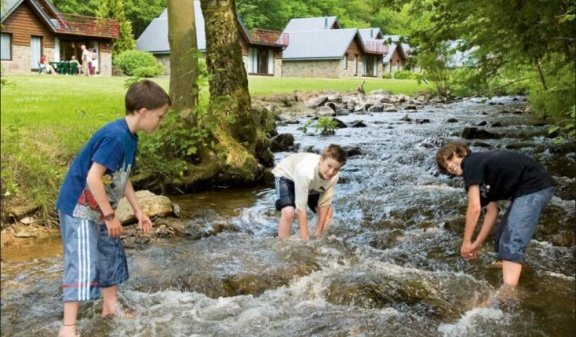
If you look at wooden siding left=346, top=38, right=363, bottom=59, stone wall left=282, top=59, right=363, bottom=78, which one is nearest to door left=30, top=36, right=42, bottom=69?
stone wall left=282, top=59, right=363, bottom=78

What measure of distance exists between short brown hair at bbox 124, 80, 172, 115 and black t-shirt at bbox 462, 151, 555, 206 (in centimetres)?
258

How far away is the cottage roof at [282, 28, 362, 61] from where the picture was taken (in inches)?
2375

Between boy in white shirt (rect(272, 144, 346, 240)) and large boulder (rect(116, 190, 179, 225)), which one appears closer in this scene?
boy in white shirt (rect(272, 144, 346, 240))

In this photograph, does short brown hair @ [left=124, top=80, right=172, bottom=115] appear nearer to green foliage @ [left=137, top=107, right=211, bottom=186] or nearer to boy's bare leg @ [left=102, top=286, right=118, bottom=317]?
boy's bare leg @ [left=102, top=286, right=118, bottom=317]

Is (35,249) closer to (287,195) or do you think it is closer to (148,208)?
(148,208)

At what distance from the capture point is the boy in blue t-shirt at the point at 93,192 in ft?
12.0

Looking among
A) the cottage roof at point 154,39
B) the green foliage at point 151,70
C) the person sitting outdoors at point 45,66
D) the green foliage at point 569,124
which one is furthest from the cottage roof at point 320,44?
the green foliage at point 569,124

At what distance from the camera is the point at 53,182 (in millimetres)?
6949

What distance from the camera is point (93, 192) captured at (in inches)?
142

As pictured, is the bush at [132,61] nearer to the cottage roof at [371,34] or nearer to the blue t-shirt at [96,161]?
the cottage roof at [371,34]

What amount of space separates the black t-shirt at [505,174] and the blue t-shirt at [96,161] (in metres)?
2.74

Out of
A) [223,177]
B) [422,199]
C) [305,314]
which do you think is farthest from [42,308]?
[422,199]

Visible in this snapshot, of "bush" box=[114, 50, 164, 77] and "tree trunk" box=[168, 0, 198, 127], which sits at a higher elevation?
"bush" box=[114, 50, 164, 77]

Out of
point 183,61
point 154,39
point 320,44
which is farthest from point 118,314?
point 320,44
